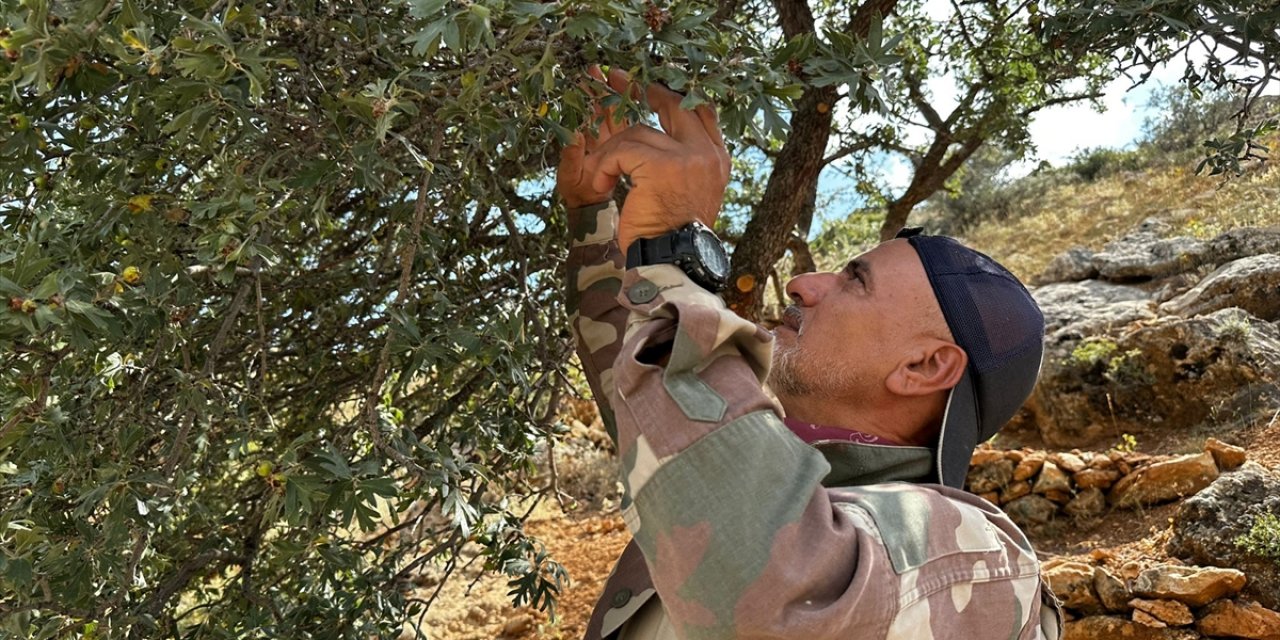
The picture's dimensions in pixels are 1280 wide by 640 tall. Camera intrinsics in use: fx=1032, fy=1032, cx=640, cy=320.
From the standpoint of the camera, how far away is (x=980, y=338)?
1.96m

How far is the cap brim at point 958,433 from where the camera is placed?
73.4 inches

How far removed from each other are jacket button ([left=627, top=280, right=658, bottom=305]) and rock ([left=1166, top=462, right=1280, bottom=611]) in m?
5.14

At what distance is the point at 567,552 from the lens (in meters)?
8.48

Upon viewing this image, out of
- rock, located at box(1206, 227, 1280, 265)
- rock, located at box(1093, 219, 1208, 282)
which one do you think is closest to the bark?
rock, located at box(1206, 227, 1280, 265)

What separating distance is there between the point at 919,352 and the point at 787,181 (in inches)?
67.4

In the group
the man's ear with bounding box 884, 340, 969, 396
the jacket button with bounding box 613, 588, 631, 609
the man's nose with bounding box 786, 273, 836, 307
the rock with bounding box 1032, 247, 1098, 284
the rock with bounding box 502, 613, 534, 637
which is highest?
the rock with bounding box 1032, 247, 1098, 284

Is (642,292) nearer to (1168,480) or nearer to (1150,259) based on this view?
(1168,480)

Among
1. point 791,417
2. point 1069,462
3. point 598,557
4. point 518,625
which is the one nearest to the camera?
point 791,417

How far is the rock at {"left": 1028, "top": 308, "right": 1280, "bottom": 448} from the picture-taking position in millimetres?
7949

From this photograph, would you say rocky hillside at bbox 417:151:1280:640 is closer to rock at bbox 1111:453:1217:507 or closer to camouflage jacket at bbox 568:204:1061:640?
rock at bbox 1111:453:1217:507

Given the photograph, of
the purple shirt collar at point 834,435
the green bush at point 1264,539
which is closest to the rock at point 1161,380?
the green bush at point 1264,539

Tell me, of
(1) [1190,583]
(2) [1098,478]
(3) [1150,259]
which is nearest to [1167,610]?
(1) [1190,583]

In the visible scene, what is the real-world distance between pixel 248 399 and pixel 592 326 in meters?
0.83

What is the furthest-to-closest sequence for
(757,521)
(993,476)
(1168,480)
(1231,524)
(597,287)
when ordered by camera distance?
(993,476) < (1168,480) < (1231,524) < (597,287) < (757,521)
